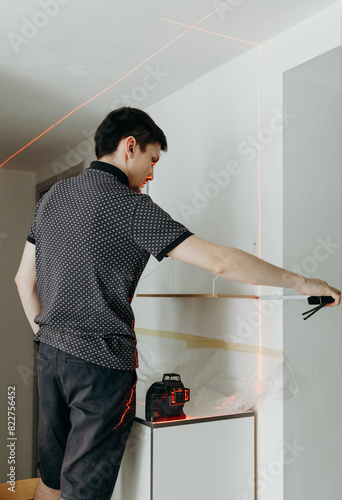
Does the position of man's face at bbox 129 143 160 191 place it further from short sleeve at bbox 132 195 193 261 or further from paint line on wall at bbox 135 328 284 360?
paint line on wall at bbox 135 328 284 360

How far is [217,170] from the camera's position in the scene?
213cm

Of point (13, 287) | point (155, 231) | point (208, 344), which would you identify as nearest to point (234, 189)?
point (208, 344)

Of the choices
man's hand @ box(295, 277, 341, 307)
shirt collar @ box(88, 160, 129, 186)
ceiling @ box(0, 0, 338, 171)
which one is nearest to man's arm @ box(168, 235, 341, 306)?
man's hand @ box(295, 277, 341, 307)

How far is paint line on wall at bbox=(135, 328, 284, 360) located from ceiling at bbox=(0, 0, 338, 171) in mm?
Result: 885

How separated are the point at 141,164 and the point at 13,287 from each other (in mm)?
992

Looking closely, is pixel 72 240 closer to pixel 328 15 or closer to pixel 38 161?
pixel 38 161

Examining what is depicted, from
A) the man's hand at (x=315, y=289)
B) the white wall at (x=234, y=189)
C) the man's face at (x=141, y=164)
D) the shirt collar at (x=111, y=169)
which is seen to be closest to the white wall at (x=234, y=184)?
the white wall at (x=234, y=189)

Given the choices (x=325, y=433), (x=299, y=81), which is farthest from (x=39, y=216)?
(x=325, y=433)

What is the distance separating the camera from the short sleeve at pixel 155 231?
4.15 ft

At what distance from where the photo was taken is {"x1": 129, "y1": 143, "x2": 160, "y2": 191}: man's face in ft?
4.84

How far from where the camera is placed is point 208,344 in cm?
212

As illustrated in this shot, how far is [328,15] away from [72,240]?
1.11 m

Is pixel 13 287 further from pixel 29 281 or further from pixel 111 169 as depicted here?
pixel 111 169

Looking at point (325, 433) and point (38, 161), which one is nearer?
point (325, 433)
